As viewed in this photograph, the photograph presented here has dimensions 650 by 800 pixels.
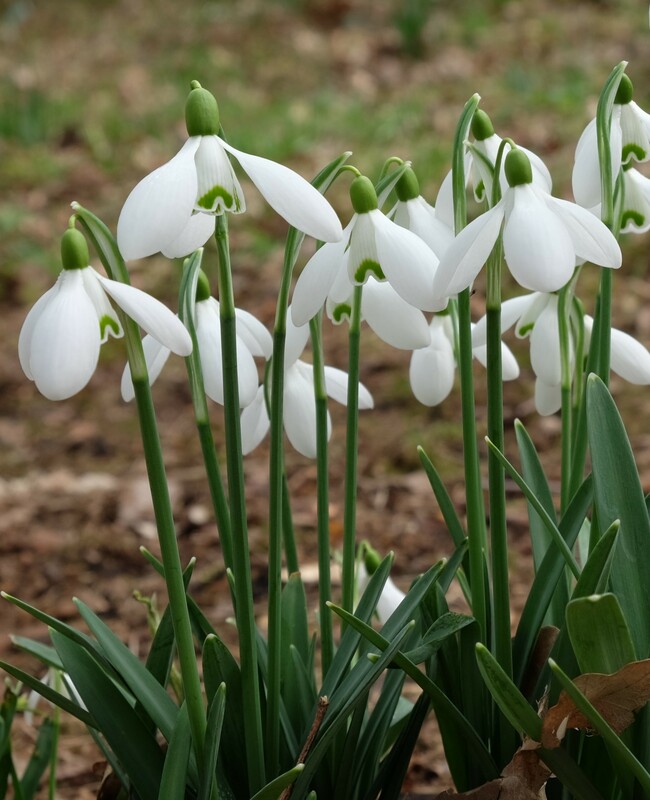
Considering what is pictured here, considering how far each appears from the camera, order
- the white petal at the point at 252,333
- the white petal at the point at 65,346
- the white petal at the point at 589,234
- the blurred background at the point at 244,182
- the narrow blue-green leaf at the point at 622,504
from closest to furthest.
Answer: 1. the white petal at the point at 65,346
2. the white petal at the point at 589,234
3. the narrow blue-green leaf at the point at 622,504
4. the white petal at the point at 252,333
5. the blurred background at the point at 244,182

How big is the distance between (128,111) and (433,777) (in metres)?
4.26

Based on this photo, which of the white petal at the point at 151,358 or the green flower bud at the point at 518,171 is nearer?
the green flower bud at the point at 518,171

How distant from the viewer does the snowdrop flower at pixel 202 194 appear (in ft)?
2.97

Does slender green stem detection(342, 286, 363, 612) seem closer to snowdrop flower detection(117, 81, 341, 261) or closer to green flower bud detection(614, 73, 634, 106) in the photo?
snowdrop flower detection(117, 81, 341, 261)

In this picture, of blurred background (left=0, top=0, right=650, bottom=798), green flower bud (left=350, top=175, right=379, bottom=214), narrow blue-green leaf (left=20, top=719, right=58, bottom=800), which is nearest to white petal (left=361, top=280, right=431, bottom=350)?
green flower bud (left=350, top=175, right=379, bottom=214)

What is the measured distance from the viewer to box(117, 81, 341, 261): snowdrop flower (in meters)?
0.90

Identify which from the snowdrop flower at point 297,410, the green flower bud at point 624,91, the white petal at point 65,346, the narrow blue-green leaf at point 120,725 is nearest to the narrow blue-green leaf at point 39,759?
the narrow blue-green leaf at point 120,725

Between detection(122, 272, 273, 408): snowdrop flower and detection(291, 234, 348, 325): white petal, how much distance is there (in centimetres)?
12

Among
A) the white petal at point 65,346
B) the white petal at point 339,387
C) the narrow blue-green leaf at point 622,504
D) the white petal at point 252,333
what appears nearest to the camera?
the white petal at point 65,346

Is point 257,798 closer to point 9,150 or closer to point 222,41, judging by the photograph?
point 9,150

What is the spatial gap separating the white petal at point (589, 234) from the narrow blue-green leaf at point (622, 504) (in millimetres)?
161

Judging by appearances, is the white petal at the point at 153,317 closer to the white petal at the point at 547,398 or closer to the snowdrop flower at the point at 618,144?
the snowdrop flower at the point at 618,144

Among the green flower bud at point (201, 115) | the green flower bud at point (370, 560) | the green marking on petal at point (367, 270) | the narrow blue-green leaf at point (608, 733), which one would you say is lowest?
the narrow blue-green leaf at point (608, 733)

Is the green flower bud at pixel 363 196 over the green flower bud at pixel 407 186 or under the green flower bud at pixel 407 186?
under
